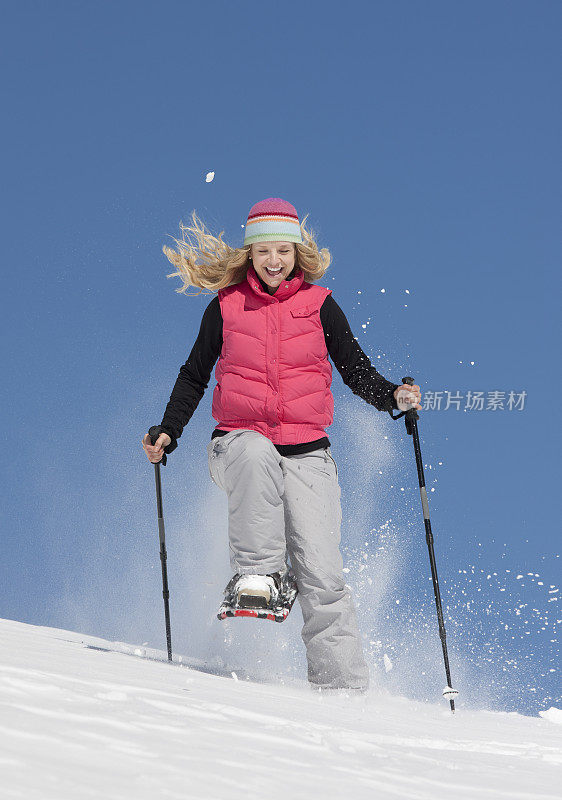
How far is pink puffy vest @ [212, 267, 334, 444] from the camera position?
4793 millimetres

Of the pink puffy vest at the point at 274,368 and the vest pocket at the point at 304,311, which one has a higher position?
the vest pocket at the point at 304,311

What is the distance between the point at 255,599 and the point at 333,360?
1700mm

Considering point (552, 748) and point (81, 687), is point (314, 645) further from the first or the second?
point (81, 687)

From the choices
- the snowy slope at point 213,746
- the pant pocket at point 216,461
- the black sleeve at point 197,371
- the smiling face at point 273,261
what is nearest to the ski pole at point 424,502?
the smiling face at point 273,261

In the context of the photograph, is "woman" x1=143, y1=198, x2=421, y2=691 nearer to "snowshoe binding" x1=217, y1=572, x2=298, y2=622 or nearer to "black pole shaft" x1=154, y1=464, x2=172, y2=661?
"snowshoe binding" x1=217, y1=572, x2=298, y2=622

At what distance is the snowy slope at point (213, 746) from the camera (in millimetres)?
1881

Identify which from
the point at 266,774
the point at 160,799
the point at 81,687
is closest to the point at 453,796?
the point at 266,774

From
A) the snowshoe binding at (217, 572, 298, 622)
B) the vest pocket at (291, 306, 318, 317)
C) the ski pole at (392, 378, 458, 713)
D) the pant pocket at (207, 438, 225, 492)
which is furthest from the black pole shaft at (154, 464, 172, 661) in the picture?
the ski pole at (392, 378, 458, 713)

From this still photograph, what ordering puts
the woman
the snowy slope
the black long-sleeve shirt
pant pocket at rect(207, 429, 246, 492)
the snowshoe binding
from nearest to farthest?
the snowy slope, the snowshoe binding, the woman, pant pocket at rect(207, 429, 246, 492), the black long-sleeve shirt

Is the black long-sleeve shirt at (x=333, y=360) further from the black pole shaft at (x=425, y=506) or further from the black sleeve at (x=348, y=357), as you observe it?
the black pole shaft at (x=425, y=506)

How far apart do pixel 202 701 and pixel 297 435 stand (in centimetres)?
222

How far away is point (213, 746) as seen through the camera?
2232mm

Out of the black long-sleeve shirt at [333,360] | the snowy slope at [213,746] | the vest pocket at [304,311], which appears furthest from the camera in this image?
the black long-sleeve shirt at [333,360]

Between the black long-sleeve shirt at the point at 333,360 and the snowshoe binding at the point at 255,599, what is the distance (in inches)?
38.6
